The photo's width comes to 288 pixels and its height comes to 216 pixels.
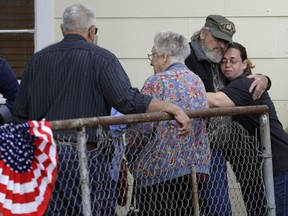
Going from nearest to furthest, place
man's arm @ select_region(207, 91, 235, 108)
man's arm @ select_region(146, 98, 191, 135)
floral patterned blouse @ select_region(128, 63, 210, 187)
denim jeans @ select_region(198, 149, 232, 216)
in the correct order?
man's arm @ select_region(146, 98, 191, 135) < floral patterned blouse @ select_region(128, 63, 210, 187) < denim jeans @ select_region(198, 149, 232, 216) < man's arm @ select_region(207, 91, 235, 108)

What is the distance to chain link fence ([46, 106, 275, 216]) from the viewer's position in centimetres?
427

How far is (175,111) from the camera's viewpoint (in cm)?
454

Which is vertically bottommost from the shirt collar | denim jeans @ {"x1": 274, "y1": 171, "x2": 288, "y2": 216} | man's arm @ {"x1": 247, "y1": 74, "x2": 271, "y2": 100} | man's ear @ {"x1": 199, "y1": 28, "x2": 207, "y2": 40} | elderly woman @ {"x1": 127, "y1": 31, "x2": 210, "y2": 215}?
denim jeans @ {"x1": 274, "y1": 171, "x2": 288, "y2": 216}

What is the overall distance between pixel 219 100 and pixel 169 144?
2.09ft

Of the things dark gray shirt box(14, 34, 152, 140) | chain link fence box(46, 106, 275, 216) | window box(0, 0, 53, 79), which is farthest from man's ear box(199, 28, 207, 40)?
window box(0, 0, 53, 79)

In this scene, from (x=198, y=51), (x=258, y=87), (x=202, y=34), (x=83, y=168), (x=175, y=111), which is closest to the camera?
(x=83, y=168)

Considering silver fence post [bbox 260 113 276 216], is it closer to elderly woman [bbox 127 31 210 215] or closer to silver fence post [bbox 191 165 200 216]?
elderly woman [bbox 127 31 210 215]

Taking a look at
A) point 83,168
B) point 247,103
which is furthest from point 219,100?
point 83,168

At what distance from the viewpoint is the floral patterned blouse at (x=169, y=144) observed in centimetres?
489

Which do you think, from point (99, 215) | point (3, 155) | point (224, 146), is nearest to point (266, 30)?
point (224, 146)

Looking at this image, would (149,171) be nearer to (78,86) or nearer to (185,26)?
(78,86)

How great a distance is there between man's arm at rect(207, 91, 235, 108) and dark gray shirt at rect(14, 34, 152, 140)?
0.83 meters

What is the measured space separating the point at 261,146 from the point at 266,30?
193 centimetres

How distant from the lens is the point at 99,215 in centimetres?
447
